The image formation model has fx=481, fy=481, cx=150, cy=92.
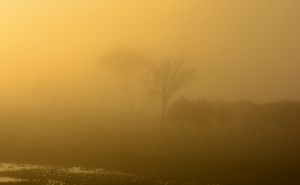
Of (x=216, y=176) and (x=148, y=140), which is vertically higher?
(x=148, y=140)

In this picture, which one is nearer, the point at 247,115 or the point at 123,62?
the point at 247,115

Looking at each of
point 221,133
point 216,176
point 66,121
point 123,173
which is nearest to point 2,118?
point 66,121

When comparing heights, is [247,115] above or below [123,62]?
below

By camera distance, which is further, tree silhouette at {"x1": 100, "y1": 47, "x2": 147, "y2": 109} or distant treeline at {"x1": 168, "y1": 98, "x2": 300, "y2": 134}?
tree silhouette at {"x1": 100, "y1": 47, "x2": 147, "y2": 109}

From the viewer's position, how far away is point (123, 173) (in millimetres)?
65500

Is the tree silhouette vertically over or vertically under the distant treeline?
over

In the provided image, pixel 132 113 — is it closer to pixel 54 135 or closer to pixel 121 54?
pixel 121 54

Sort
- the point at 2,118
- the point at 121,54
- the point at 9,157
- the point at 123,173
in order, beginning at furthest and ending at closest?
the point at 121,54, the point at 2,118, the point at 9,157, the point at 123,173

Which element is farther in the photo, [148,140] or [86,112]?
[86,112]

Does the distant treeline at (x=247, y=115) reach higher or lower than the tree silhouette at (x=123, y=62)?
lower

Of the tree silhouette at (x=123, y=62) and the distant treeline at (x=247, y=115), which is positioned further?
the tree silhouette at (x=123, y=62)

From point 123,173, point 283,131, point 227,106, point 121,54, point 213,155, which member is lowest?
point 123,173

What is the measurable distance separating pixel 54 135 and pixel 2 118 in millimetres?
24582

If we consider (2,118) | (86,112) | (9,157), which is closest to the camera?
(9,157)
